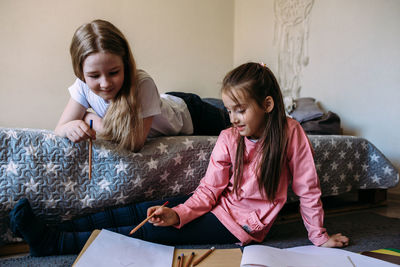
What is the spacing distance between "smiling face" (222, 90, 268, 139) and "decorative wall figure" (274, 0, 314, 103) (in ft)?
4.06

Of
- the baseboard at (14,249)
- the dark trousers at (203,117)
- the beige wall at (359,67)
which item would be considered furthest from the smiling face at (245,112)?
the beige wall at (359,67)

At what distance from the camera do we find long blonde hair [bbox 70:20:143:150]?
0.79m

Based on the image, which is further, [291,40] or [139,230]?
[291,40]

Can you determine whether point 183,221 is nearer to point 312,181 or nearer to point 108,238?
point 108,238

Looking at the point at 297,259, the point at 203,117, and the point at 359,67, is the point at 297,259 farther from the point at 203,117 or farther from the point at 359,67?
the point at 359,67

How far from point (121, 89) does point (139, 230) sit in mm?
411

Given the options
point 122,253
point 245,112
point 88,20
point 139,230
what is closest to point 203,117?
point 245,112

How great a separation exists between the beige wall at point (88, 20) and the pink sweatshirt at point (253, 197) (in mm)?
1427

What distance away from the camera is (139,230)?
0.78m

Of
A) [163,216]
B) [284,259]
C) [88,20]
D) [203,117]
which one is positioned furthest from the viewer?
[88,20]

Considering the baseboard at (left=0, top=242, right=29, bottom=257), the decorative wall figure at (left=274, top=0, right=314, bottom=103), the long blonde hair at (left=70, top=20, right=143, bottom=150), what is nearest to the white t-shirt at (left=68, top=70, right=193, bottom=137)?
the long blonde hair at (left=70, top=20, right=143, bottom=150)

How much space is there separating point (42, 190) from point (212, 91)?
186 cm

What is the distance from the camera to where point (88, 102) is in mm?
947

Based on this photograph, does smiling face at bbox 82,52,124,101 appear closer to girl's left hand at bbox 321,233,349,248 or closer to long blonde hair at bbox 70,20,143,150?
long blonde hair at bbox 70,20,143,150
